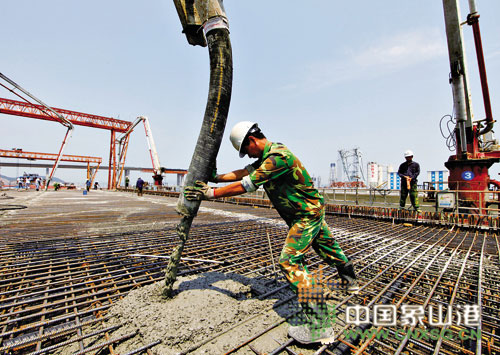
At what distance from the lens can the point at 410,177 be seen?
21.0ft

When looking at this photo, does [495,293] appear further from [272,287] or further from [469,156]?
[469,156]

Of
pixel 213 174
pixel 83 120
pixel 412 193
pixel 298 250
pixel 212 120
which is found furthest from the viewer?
pixel 83 120

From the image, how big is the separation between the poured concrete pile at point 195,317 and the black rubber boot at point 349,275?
558mm

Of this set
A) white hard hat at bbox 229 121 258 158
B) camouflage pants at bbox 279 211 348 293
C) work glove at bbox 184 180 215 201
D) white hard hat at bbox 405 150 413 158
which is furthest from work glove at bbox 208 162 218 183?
white hard hat at bbox 405 150 413 158

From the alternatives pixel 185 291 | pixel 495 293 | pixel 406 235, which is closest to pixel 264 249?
pixel 185 291

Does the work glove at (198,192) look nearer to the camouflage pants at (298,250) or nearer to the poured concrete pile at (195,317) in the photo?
the camouflage pants at (298,250)

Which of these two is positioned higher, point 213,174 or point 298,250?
point 213,174

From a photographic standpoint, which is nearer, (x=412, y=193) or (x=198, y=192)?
(x=198, y=192)

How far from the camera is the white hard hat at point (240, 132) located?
185 centimetres

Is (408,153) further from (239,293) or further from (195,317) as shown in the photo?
(195,317)

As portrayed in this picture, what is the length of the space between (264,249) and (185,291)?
1749mm

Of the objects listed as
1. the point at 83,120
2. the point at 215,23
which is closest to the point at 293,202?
the point at 215,23

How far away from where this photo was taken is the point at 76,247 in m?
3.51

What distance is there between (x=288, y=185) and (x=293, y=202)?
0.45 ft
